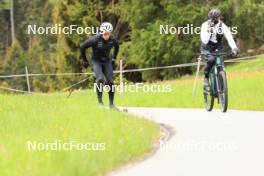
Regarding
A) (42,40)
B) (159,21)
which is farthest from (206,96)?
(42,40)

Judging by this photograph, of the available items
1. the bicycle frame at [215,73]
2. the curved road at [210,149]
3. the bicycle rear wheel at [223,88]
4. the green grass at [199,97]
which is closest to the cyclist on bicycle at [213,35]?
the bicycle frame at [215,73]

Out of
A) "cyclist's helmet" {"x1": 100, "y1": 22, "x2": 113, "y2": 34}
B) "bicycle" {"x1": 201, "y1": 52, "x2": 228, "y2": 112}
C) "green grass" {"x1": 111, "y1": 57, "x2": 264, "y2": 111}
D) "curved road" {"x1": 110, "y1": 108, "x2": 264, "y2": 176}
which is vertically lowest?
"curved road" {"x1": 110, "y1": 108, "x2": 264, "y2": 176}

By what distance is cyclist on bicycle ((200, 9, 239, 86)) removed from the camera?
14078 mm

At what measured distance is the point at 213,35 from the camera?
14.3m

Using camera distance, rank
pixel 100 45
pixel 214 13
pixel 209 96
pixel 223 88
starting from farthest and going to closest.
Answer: pixel 209 96, pixel 100 45, pixel 223 88, pixel 214 13

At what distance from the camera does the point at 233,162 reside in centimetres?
869

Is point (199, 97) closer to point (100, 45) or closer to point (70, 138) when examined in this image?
point (100, 45)

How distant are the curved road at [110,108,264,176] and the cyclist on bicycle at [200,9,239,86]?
1.39m

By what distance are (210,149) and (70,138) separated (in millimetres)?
2083

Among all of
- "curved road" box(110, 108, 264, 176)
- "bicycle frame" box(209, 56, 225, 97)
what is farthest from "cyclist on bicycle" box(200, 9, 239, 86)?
"curved road" box(110, 108, 264, 176)

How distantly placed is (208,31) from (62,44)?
3572 cm

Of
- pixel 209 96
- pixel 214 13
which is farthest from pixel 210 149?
pixel 209 96

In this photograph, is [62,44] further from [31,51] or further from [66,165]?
[66,165]

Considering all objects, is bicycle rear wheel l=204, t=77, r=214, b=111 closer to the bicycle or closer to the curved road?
the bicycle
